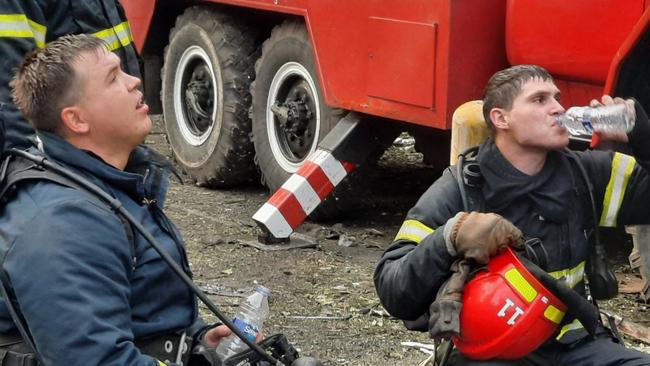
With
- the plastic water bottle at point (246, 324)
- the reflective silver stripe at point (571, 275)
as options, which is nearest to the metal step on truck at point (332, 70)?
the reflective silver stripe at point (571, 275)

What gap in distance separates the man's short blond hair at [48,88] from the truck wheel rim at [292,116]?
13.9ft

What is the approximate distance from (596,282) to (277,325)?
2.10m

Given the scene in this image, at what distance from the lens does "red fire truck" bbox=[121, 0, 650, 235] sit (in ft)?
Answer: 18.2

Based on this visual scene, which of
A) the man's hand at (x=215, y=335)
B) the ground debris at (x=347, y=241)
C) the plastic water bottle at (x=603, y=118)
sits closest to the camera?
the man's hand at (x=215, y=335)

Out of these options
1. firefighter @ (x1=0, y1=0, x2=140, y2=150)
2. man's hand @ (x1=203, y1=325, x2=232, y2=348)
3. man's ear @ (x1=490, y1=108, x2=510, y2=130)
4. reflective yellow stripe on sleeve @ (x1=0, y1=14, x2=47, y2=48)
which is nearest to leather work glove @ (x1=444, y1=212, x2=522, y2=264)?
man's ear @ (x1=490, y1=108, x2=510, y2=130)

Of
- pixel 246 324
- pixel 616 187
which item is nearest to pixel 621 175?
pixel 616 187

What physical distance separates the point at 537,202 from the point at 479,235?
427 mm

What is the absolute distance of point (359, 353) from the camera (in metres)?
5.26

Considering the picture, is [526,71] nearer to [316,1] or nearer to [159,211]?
[159,211]

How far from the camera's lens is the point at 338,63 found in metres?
6.85

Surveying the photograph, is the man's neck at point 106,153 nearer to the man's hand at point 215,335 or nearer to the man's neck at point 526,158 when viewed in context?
the man's hand at point 215,335

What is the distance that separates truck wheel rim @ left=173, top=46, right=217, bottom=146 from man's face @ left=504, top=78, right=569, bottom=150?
4656 millimetres

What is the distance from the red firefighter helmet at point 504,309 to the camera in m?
3.41

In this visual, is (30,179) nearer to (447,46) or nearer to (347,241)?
(447,46)
